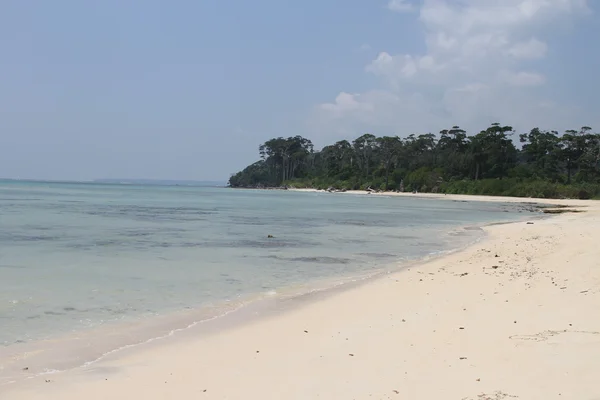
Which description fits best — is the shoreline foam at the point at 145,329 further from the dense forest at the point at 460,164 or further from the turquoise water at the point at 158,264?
the dense forest at the point at 460,164

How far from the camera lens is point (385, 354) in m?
5.66

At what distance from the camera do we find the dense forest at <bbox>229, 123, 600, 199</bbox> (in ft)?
266

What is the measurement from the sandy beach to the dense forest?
70.1 meters

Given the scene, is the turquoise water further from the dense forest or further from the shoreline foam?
the dense forest

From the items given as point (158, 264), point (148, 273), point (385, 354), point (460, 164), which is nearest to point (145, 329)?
point (385, 354)

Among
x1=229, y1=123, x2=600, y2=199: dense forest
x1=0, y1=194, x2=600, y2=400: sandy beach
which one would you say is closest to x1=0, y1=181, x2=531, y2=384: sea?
x1=0, y1=194, x2=600, y2=400: sandy beach

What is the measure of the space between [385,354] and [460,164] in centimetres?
9803

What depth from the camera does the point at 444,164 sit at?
105062 mm

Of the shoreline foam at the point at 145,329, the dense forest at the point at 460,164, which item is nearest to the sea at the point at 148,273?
the shoreline foam at the point at 145,329

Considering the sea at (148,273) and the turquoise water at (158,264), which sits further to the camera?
the turquoise water at (158,264)

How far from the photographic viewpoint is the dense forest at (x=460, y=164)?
3189 inches

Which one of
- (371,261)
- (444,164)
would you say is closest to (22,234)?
(371,261)

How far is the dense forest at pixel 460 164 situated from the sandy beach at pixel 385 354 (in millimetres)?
70098

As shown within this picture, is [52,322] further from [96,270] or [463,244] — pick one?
[463,244]
